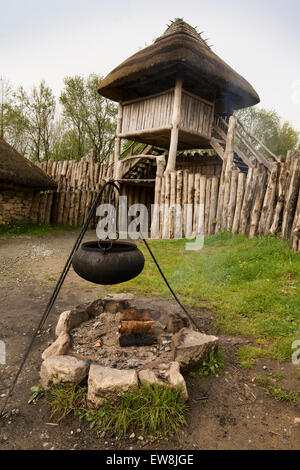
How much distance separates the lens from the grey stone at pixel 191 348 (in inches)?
106

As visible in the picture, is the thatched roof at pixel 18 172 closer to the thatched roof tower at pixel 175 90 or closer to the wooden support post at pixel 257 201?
the thatched roof tower at pixel 175 90

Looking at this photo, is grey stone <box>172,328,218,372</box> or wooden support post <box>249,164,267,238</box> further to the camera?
wooden support post <box>249,164,267,238</box>

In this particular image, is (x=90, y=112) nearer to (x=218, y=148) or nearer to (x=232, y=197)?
(x=218, y=148)

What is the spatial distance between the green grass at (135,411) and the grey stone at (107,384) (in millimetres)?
38

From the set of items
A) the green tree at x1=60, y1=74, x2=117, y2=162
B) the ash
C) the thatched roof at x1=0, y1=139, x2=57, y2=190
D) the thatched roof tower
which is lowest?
the ash

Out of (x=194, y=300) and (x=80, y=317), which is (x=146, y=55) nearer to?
(x=194, y=300)

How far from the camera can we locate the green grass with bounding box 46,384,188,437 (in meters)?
2.16

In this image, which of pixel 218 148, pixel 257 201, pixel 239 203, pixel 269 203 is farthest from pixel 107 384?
pixel 218 148

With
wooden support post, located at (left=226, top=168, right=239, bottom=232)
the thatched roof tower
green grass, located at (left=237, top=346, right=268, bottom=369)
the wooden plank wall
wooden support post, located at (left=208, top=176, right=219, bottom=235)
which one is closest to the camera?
green grass, located at (left=237, top=346, right=268, bottom=369)

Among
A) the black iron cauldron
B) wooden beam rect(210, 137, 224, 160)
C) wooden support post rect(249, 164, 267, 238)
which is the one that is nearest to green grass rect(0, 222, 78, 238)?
wooden beam rect(210, 137, 224, 160)

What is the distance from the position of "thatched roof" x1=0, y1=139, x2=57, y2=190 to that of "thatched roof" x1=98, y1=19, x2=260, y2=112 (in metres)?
3.85

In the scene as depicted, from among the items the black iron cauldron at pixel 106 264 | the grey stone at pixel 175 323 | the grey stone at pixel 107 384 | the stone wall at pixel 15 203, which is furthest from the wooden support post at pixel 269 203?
the stone wall at pixel 15 203

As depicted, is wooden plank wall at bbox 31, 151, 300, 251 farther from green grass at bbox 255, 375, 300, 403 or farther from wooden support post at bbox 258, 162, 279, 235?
green grass at bbox 255, 375, 300, 403
